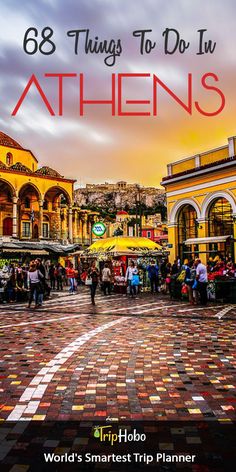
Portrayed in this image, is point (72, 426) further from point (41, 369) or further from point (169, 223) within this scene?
point (169, 223)

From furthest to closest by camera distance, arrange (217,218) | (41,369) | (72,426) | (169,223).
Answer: (169,223) < (217,218) < (41,369) < (72,426)

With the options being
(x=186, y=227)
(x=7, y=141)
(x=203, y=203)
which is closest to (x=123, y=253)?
(x=203, y=203)

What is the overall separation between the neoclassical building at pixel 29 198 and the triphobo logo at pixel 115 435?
3934cm

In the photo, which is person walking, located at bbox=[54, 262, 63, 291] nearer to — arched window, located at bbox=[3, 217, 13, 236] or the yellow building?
the yellow building

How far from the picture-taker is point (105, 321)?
9828 millimetres

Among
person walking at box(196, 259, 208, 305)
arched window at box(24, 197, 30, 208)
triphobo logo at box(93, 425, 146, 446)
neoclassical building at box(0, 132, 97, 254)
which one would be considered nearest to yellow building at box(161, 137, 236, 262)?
person walking at box(196, 259, 208, 305)

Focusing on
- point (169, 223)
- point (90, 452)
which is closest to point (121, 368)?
point (90, 452)

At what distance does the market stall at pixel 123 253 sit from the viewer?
2006cm

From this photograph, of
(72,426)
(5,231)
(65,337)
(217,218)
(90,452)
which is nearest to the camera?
(90,452)

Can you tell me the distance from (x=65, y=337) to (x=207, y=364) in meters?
3.17

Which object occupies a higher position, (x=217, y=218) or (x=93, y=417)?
(x=217, y=218)

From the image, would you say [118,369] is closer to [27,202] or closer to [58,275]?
[58,275]

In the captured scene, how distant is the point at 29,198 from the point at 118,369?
149ft

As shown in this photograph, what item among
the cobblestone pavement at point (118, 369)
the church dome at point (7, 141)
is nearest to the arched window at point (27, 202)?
the church dome at point (7, 141)
